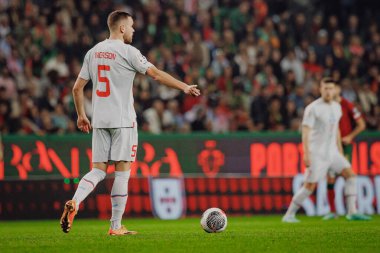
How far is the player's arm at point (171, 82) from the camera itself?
10430 millimetres

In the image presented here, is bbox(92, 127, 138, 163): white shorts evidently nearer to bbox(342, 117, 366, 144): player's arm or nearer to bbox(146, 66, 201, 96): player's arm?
bbox(146, 66, 201, 96): player's arm

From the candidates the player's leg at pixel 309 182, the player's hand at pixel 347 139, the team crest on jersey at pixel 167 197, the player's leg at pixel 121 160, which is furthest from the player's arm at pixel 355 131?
the player's leg at pixel 121 160

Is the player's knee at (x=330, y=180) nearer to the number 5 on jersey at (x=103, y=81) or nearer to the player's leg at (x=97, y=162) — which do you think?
the player's leg at (x=97, y=162)

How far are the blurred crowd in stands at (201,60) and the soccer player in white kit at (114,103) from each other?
8.94m

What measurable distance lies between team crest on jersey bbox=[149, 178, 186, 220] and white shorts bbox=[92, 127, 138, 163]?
711 centimetres

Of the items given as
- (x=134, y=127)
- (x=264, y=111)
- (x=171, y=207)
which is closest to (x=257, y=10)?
(x=264, y=111)

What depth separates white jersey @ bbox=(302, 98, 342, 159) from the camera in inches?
587

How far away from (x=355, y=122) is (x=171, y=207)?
3.87 m

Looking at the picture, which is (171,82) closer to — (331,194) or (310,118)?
(310,118)

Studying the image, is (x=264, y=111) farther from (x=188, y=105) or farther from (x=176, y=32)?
(x=176, y=32)

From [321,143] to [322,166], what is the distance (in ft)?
1.20

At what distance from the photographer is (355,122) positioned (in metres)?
16.2

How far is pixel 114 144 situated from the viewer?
429 inches

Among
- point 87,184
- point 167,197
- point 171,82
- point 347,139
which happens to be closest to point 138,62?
point 171,82
